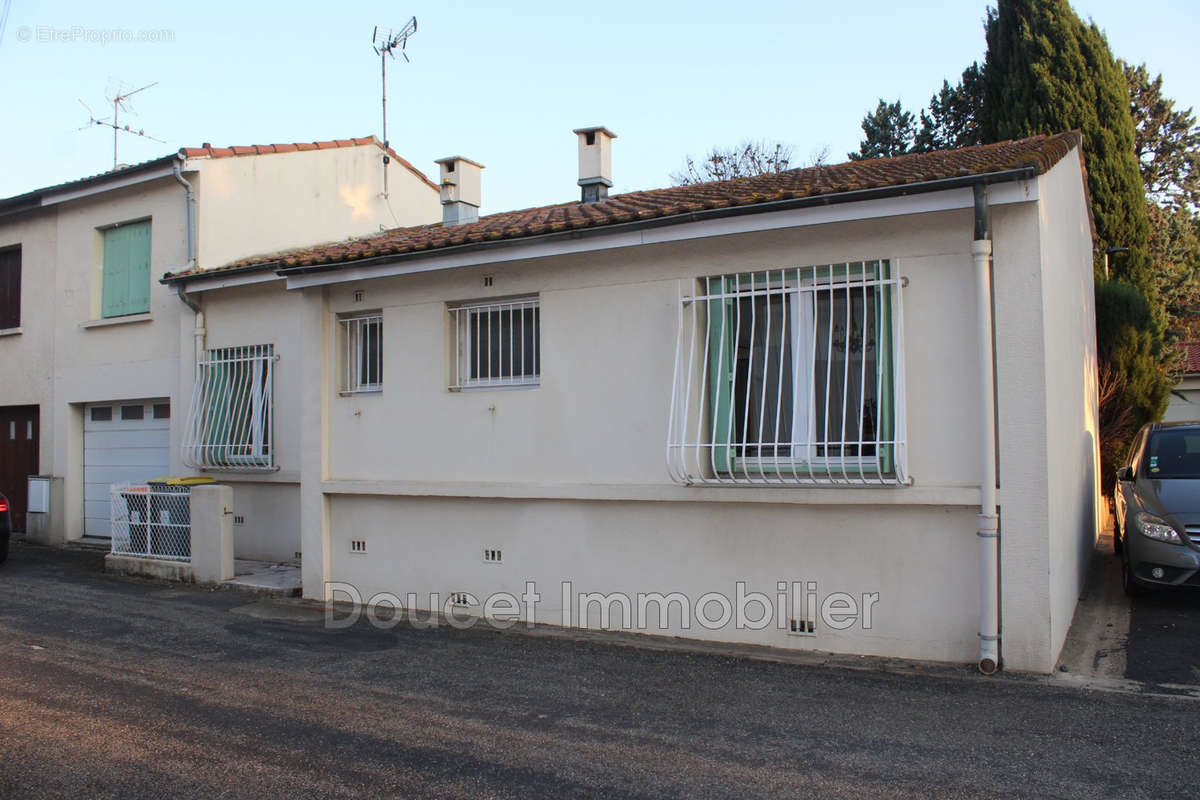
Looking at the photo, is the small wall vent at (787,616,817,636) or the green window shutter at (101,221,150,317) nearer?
the small wall vent at (787,616,817,636)

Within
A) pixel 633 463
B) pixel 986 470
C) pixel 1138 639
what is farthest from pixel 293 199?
pixel 1138 639

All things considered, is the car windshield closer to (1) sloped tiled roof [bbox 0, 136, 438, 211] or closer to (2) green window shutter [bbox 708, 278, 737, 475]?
(2) green window shutter [bbox 708, 278, 737, 475]

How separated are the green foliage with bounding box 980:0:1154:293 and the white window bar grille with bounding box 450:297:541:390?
476 inches

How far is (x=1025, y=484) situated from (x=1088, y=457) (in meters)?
4.92

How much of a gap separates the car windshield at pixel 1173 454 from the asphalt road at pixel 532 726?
3.55 metres

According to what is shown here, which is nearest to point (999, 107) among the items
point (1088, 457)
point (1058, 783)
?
point (1088, 457)

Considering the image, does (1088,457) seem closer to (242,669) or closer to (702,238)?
(702,238)

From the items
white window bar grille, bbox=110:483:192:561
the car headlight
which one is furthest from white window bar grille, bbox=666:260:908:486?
white window bar grille, bbox=110:483:192:561

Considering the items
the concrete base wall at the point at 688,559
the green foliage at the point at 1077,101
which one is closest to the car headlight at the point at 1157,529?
the concrete base wall at the point at 688,559

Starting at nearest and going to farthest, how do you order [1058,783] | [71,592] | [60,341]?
[1058,783] → [71,592] → [60,341]

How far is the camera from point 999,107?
19.2 meters

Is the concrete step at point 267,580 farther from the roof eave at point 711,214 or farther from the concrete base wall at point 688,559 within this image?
the roof eave at point 711,214

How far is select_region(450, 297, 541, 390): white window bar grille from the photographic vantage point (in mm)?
8289

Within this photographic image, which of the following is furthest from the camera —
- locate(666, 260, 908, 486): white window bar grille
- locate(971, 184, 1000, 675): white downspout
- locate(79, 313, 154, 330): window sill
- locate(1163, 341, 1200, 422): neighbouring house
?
locate(1163, 341, 1200, 422): neighbouring house
